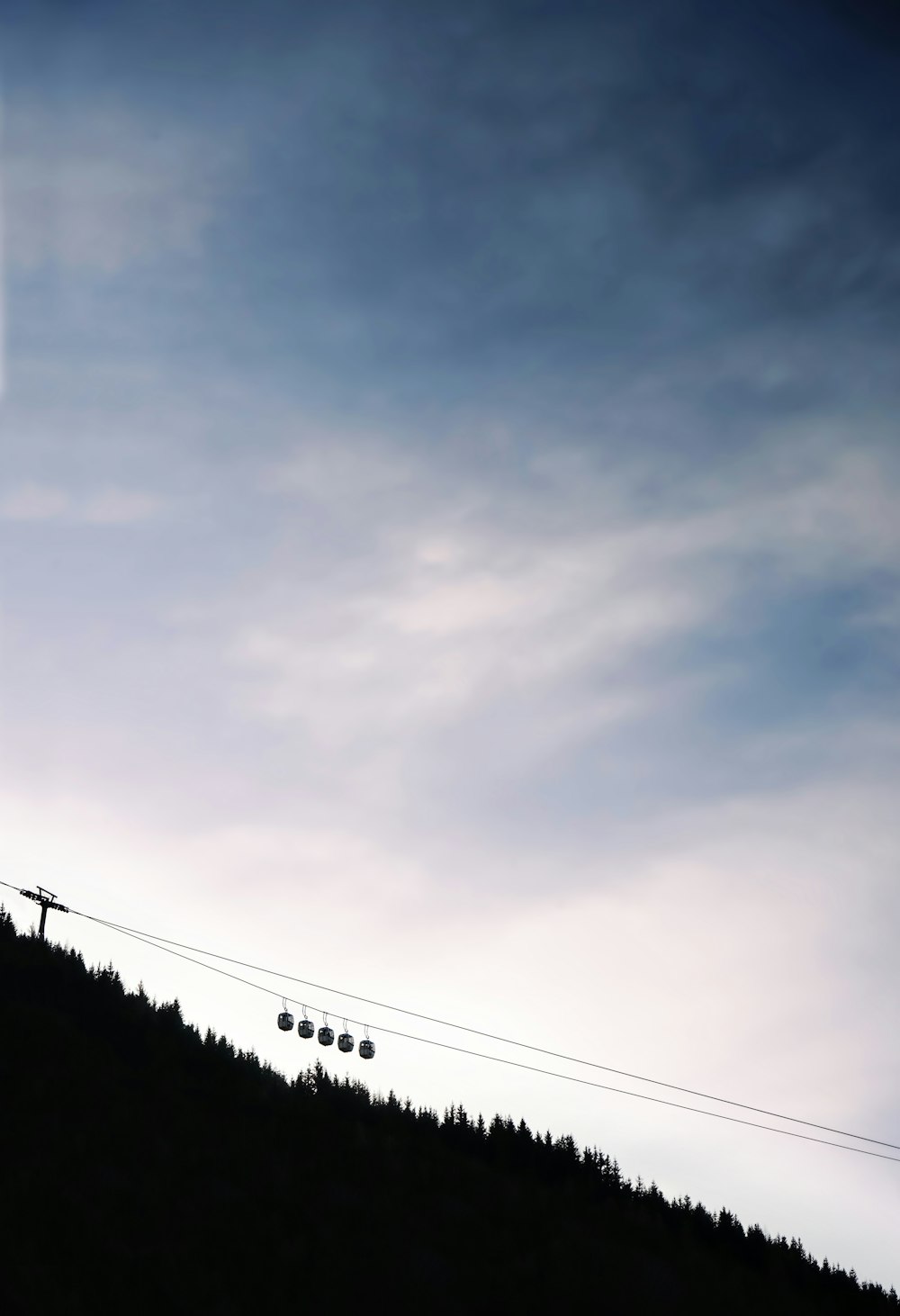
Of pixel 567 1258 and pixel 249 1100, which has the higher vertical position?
pixel 249 1100

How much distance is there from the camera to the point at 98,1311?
63.0ft

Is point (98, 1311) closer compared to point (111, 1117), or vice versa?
point (98, 1311)

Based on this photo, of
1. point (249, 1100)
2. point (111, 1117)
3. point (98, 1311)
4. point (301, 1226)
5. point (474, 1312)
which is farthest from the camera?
point (249, 1100)

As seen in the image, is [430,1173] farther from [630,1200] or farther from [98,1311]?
[98,1311]

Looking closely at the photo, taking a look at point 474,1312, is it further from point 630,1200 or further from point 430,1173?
point 630,1200

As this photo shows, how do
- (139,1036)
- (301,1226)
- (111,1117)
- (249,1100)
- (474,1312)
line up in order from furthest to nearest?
(139,1036), (249,1100), (111,1117), (301,1226), (474,1312)

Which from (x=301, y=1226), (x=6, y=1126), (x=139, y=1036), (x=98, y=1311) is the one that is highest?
(x=139, y=1036)

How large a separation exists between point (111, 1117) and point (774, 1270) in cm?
1644

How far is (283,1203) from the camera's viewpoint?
25.1 metres

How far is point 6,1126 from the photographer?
25156 mm

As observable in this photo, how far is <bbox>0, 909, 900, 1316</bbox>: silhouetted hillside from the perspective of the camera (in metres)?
21.4

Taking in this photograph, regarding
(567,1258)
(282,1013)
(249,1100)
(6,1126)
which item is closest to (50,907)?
(282,1013)

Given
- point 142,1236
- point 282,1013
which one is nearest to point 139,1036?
point 282,1013

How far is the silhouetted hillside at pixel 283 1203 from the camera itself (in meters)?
21.4
